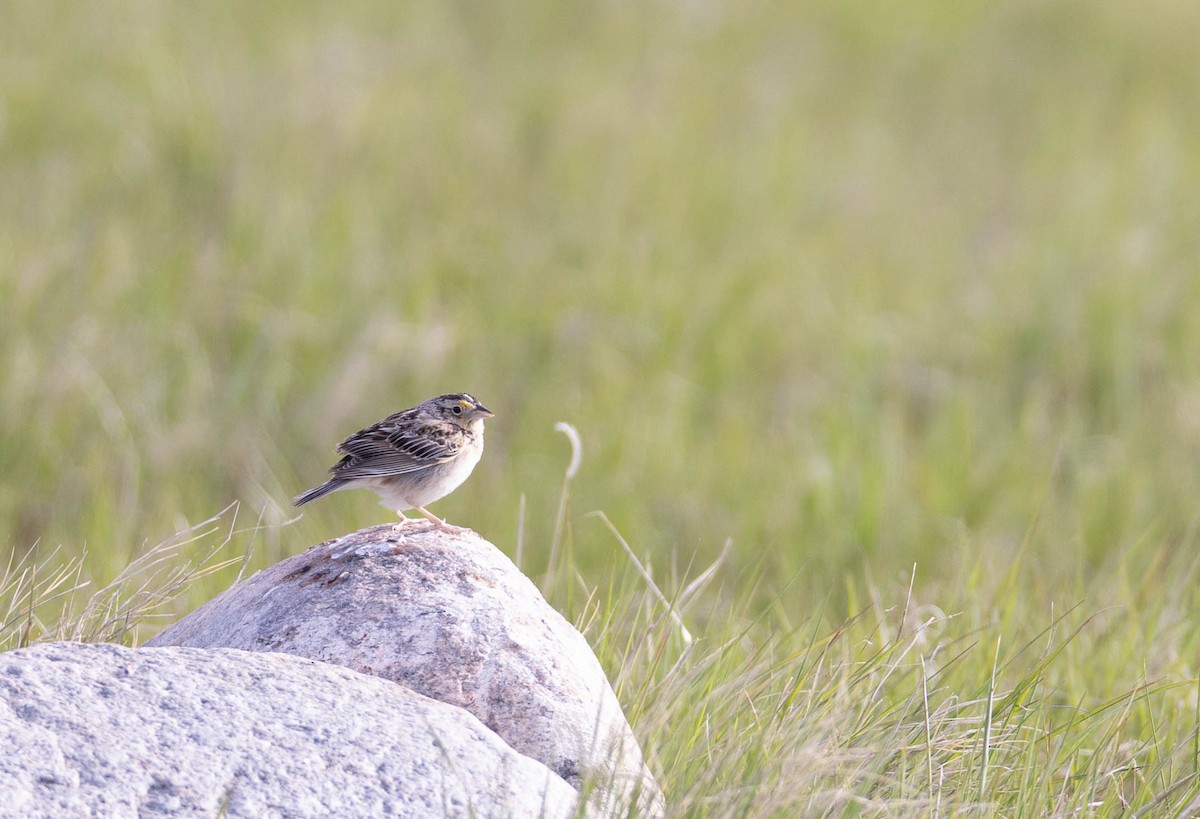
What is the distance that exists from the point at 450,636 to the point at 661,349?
567cm

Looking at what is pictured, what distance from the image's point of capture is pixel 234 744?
129 inches

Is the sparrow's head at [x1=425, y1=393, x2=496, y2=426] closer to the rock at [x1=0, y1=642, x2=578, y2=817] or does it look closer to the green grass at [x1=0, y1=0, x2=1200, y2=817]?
the green grass at [x1=0, y1=0, x2=1200, y2=817]

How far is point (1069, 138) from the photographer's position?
1373cm

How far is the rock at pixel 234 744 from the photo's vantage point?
3.10m

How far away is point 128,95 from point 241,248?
6.21ft

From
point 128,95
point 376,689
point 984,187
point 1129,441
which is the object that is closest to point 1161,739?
point 376,689

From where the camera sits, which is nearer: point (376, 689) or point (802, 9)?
point (376, 689)

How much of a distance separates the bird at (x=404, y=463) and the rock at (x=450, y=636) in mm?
821

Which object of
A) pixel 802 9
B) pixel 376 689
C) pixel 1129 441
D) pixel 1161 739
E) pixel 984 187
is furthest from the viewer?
pixel 802 9

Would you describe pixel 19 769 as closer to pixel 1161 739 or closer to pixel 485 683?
pixel 485 683

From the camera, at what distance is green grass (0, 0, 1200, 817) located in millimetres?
4988

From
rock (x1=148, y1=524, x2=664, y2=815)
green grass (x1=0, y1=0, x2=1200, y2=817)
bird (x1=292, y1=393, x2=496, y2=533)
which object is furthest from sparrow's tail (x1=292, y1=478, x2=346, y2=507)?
rock (x1=148, y1=524, x2=664, y2=815)

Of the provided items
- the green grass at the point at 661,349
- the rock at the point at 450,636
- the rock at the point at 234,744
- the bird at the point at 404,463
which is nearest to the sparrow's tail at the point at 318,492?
the bird at the point at 404,463

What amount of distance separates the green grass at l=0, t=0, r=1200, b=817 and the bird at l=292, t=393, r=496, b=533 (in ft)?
1.19
